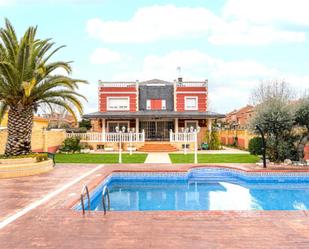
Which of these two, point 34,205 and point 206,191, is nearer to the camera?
point 34,205

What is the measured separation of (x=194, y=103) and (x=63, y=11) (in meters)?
19.3

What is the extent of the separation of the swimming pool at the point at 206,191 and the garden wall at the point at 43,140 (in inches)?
357

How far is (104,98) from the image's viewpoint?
34656 mm

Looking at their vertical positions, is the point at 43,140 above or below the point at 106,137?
below

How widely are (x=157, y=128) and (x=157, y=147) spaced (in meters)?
4.98

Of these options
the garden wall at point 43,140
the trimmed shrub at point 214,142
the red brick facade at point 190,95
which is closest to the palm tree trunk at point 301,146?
the trimmed shrub at point 214,142

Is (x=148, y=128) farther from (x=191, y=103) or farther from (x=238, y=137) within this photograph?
(x=238, y=137)

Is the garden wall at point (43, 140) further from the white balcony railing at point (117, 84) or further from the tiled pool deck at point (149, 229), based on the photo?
the tiled pool deck at point (149, 229)

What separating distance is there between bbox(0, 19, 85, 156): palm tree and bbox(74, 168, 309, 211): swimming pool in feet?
17.2

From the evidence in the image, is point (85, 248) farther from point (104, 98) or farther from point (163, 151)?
point (104, 98)

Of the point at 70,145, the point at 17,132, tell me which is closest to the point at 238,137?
the point at 70,145

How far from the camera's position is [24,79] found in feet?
52.0

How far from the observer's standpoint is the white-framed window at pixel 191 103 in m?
34.4

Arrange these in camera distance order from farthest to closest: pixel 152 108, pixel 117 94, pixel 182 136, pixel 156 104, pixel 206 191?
pixel 156 104
pixel 152 108
pixel 117 94
pixel 182 136
pixel 206 191
